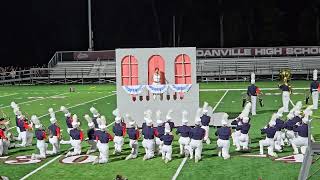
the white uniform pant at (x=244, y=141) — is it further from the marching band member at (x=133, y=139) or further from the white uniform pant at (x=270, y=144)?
the marching band member at (x=133, y=139)

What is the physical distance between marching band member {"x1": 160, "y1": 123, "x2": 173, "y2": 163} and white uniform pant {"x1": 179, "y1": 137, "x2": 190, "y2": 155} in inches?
23.0

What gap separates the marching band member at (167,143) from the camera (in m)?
14.8

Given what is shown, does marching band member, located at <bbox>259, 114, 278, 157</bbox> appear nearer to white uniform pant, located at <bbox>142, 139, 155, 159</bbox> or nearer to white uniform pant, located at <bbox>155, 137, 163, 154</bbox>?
white uniform pant, located at <bbox>155, 137, 163, 154</bbox>

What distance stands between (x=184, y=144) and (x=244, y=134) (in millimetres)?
1779

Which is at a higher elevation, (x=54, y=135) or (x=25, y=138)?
(x=54, y=135)

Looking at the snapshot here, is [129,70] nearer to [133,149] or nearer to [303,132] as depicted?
[133,149]

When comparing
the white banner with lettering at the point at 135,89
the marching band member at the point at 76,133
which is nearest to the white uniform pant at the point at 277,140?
the marching band member at the point at 76,133

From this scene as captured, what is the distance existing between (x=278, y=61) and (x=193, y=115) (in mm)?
28161

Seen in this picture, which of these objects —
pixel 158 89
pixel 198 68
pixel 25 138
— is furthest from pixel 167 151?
pixel 198 68

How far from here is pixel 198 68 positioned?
47.9 m

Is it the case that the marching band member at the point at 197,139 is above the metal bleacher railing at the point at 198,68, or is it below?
below

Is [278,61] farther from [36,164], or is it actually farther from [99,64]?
[36,164]

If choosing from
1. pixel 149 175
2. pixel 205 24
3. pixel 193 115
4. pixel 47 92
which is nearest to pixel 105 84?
pixel 47 92

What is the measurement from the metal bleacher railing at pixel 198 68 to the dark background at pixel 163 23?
7.73 feet
